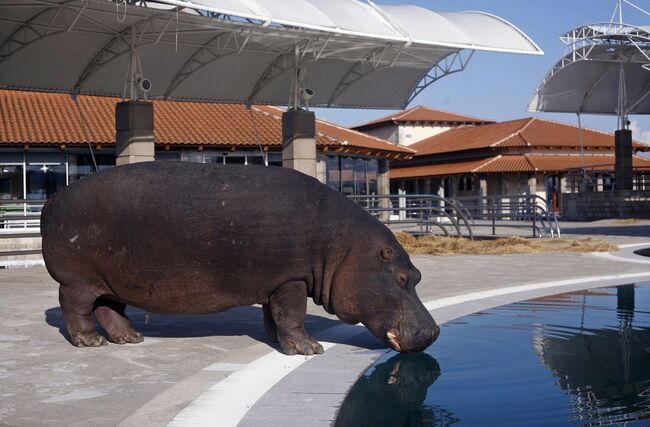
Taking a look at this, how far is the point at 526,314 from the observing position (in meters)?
8.51

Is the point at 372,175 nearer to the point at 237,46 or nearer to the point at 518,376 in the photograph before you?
the point at 237,46

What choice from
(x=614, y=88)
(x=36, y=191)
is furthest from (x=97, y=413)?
(x=614, y=88)

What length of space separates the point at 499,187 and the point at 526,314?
35720mm

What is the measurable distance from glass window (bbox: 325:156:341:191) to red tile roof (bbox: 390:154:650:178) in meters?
12.3

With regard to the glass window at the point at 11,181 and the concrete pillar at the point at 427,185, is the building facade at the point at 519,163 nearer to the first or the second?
the concrete pillar at the point at 427,185

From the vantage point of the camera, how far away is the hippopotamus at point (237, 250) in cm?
611

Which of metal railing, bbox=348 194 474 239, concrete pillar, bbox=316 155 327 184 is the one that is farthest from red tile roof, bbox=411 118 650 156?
concrete pillar, bbox=316 155 327 184

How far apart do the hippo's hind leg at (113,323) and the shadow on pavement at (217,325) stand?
0.44 m

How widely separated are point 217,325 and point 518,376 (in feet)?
10.4

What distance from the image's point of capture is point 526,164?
41.6 meters

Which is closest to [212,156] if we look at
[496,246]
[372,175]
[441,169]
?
[372,175]

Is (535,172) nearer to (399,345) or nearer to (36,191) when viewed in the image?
(36,191)

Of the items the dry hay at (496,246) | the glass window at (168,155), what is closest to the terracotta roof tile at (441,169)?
the glass window at (168,155)

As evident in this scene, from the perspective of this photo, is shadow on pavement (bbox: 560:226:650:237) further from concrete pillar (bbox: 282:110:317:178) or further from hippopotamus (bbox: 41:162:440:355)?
hippopotamus (bbox: 41:162:440:355)
